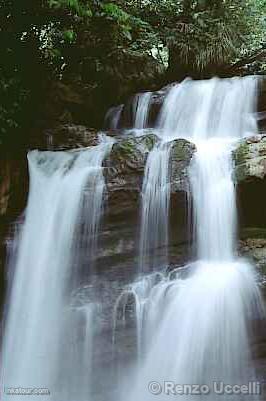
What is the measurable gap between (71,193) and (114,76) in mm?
3726

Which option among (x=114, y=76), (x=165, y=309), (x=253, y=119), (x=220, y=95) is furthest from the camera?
(x=114, y=76)

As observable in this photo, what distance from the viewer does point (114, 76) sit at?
366 inches

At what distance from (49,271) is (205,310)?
7.47ft

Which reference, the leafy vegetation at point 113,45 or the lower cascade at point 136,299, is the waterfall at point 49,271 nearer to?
the lower cascade at point 136,299

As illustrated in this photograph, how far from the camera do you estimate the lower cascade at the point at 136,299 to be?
500cm

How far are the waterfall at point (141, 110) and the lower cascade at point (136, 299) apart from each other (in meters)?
1.83

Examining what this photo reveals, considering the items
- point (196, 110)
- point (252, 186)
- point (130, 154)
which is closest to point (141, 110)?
point (196, 110)

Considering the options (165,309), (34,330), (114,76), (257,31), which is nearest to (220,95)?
(114,76)

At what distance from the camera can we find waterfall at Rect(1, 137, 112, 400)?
5.67 m

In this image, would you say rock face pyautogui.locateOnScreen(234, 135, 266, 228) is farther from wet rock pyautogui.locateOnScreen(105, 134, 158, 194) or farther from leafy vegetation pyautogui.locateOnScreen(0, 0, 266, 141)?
leafy vegetation pyautogui.locateOnScreen(0, 0, 266, 141)

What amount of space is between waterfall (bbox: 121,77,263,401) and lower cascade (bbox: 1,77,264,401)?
0.01 meters

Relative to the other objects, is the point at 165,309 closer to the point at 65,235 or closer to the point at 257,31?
the point at 65,235

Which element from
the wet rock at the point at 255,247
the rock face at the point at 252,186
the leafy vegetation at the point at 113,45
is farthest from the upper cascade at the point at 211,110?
the wet rock at the point at 255,247

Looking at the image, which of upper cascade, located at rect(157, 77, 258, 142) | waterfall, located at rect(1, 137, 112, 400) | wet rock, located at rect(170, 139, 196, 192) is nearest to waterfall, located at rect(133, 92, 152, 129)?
upper cascade, located at rect(157, 77, 258, 142)
